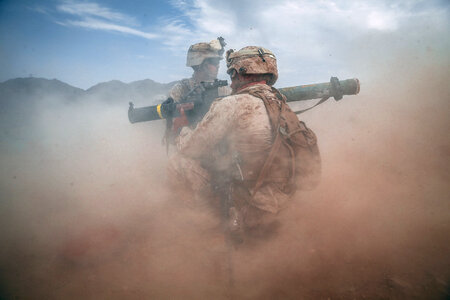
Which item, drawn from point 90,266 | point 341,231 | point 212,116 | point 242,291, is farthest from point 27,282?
point 341,231

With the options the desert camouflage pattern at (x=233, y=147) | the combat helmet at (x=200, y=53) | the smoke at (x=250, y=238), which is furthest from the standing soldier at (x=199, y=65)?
the desert camouflage pattern at (x=233, y=147)

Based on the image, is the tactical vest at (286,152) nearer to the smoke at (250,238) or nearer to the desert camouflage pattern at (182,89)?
the smoke at (250,238)

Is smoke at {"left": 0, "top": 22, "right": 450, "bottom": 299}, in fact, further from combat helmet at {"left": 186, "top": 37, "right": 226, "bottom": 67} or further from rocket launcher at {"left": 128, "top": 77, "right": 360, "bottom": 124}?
combat helmet at {"left": 186, "top": 37, "right": 226, "bottom": 67}

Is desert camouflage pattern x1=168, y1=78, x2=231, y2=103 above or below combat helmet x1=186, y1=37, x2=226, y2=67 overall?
below

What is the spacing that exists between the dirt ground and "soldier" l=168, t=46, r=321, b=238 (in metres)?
0.61

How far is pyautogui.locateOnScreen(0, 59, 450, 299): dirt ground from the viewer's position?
2002mm

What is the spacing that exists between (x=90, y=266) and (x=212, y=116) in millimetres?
2411

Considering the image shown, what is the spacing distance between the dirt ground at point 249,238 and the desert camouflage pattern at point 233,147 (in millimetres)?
671

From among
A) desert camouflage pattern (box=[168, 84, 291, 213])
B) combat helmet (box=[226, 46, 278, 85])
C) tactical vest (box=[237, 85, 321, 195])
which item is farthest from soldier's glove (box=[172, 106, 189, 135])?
tactical vest (box=[237, 85, 321, 195])

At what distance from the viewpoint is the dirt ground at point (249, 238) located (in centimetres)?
200

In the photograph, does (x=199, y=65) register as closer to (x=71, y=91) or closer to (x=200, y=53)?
(x=200, y=53)

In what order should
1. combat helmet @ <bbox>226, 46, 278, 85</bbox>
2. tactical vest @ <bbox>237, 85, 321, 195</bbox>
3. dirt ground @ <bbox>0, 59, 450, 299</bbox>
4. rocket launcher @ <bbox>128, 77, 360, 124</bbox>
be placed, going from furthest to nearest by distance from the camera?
rocket launcher @ <bbox>128, 77, 360, 124</bbox>
combat helmet @ <bbox>226, 46, 278, 85</bbox>
tactical vest @ <bbox>237, 85, 321, 195</bbox>
dirt ground @ <bbox>0, 59, 450, 299</bbox>

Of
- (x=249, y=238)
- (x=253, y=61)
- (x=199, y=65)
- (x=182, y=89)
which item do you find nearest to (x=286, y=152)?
(x=253, y=61)

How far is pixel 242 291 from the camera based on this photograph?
77.2 inches
